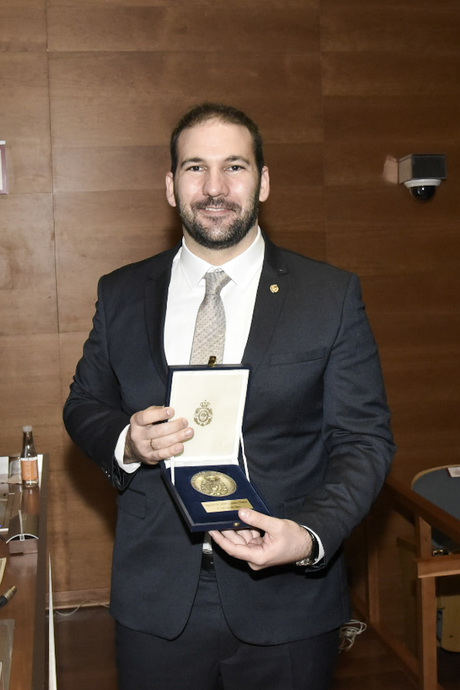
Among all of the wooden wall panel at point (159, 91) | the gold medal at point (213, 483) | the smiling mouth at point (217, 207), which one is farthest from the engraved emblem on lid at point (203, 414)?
the wooden wall panel at point (159, 91)

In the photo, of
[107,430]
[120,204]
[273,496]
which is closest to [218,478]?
[273,496]

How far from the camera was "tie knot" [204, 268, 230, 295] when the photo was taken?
1904 millimetres

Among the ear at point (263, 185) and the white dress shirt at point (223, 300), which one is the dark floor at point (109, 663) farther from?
the ear at point (263, 185)

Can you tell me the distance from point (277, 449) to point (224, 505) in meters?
0.31

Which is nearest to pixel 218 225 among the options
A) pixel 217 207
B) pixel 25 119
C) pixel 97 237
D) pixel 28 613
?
pixel 217 207

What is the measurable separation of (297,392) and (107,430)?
1.51ft

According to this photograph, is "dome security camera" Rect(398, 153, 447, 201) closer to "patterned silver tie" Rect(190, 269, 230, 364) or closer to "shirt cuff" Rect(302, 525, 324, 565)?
"patterned silver tie" Rect(190, 269, 230, 364)

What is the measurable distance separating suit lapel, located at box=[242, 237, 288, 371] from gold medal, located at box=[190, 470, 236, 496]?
25 cm

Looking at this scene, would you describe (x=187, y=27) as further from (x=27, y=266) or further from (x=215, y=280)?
(x=215, y=280)

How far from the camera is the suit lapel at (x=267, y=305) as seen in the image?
1.80m

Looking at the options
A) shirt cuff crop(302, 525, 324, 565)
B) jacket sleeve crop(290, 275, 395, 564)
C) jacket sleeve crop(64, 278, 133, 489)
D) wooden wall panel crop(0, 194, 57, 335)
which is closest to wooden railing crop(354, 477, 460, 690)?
jacket sleeve crop(290, 275, 395, 564)

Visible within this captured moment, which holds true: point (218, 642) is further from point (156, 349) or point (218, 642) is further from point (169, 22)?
point (169, 22)

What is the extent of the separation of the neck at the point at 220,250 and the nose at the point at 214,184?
123 mm

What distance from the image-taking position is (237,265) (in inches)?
76.1
